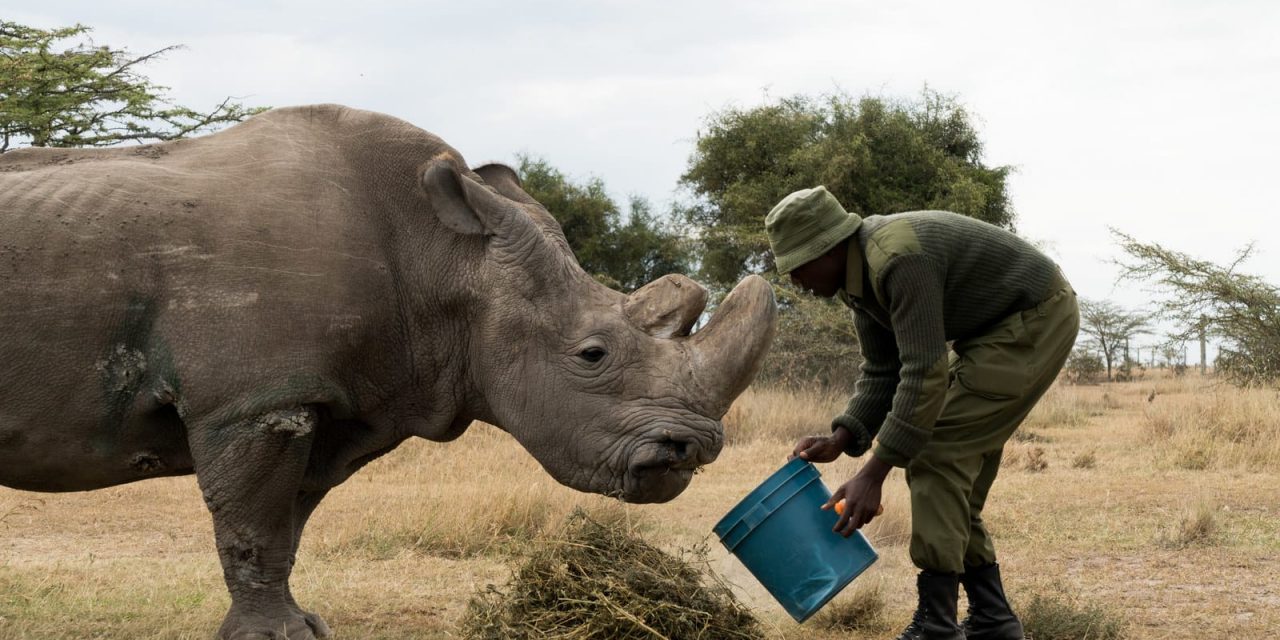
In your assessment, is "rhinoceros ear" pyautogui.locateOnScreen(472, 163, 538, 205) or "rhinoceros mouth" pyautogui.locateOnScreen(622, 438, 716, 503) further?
"rhinoceros ear" pyautogui.locateOnScreen(472, 163, 538, 205)

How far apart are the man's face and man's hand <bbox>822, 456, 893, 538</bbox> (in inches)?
26.6

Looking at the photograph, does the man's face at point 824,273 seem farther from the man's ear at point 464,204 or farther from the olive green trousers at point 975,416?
the man's ear at point 464,204

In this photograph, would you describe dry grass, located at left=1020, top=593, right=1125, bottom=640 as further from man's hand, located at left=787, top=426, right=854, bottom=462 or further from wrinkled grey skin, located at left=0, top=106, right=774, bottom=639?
wrinkled grey skin, located at left=0, top=106, right=774, bottom=639

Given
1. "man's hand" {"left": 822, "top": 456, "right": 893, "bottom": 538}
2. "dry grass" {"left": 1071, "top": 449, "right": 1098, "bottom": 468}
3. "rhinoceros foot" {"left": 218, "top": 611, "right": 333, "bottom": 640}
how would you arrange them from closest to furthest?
"man's hand" {"left": 822, "top": 456, "right": 893, "bottom": 538}
"rhinoceros foot" {"left": 218, "top": 611, "right": 333, "bottom": 640}
"dry grass" {"left": 1071, "top": 449, "right": 1098, "bottom": 468}

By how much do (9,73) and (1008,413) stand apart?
16.3 m

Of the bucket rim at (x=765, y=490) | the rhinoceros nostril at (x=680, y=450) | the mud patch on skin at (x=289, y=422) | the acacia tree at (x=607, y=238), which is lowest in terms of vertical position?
the acacia tree at (x=607, y=238)

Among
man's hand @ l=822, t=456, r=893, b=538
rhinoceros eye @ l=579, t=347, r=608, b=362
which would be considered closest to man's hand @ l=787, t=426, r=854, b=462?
man's hand @ l=822, t=456, r=893, b=538

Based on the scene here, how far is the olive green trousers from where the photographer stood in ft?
16.0

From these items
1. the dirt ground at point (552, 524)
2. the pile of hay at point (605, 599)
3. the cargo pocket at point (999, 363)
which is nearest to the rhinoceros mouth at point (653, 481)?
the pile of hay at point (605, 599)

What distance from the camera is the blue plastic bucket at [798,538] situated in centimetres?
505

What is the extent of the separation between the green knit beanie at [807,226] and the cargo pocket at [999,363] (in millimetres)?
689

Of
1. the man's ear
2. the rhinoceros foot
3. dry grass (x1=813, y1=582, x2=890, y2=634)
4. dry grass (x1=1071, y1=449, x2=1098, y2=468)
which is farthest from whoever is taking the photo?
dry grass (x1=1071, y1=449, x2=1098, y2=468)

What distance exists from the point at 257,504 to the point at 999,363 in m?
2.88

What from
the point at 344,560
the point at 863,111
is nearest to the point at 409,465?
the point at 344,560
